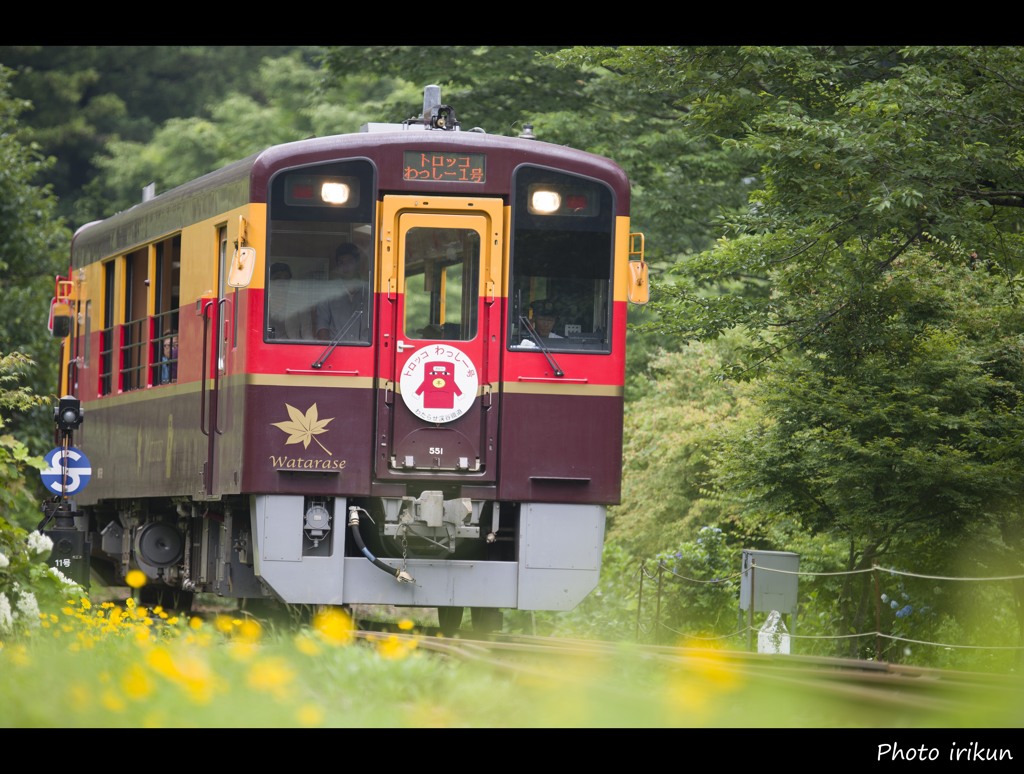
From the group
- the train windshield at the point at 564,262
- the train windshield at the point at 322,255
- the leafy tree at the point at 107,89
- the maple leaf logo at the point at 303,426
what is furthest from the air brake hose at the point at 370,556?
the leafy tree at the point at 107,89

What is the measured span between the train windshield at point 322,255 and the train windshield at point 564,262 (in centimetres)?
107

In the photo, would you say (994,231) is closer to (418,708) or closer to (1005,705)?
(1005,705)

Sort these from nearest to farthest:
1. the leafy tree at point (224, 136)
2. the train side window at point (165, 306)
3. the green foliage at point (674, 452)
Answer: the train side window at point (165, 306), the green foliage at point (674, 452), the leafy tree at point (224, 136)

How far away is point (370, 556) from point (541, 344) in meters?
1.87

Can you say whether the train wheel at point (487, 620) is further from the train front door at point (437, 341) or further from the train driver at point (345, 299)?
the train driver at point (345, 299)

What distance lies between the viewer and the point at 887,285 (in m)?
13.3

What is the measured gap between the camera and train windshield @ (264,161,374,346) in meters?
11.3

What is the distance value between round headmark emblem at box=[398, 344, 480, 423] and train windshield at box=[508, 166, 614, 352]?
46 centimetres

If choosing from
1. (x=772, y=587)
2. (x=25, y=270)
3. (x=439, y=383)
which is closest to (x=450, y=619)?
(x=439, y=383)

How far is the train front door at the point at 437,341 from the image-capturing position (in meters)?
11.3

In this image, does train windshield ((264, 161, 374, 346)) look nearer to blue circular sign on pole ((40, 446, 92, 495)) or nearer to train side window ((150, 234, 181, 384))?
train side window ((150, 234, 181, 384))

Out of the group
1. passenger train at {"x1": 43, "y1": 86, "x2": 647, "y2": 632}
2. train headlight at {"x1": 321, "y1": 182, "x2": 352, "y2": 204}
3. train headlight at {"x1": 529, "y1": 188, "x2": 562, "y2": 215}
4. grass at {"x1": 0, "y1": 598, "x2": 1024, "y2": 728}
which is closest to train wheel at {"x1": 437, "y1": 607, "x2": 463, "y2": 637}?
passenger train at {"x1": 43, "y1": 86, "x2": 647, "y2": 632}

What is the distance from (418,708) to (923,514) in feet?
22.8
